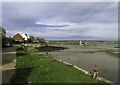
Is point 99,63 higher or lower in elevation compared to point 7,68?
lower

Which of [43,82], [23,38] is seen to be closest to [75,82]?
[43,82]

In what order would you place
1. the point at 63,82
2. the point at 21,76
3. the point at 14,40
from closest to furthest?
1. the point at 63,82
2. the point at 21,76
3. the point at 14,40

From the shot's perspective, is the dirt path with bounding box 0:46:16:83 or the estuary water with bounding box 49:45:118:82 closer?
the dirt path with bounding box 0:46:16:83

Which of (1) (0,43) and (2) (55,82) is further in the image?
(1) (0,43)

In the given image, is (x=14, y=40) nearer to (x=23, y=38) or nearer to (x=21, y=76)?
(x=23, y=38)

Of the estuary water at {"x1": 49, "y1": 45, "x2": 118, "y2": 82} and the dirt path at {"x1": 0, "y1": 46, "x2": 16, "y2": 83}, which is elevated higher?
the dirt path at {"x1": 0, "y1": 46, "x2": 16, "y2": 83}

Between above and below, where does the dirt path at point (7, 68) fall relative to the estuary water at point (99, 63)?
above

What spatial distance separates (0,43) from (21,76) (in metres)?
54.7

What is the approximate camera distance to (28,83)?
15367 millimetres

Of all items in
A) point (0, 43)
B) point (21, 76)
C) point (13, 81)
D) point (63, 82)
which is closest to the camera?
point (63, 82)

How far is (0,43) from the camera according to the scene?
7006cm

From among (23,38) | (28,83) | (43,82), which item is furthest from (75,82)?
(23,38)

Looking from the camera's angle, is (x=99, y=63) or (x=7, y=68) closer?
(x=7, y=68)

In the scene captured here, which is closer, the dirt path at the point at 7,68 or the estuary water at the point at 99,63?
the dirt path at the point at 7,68
